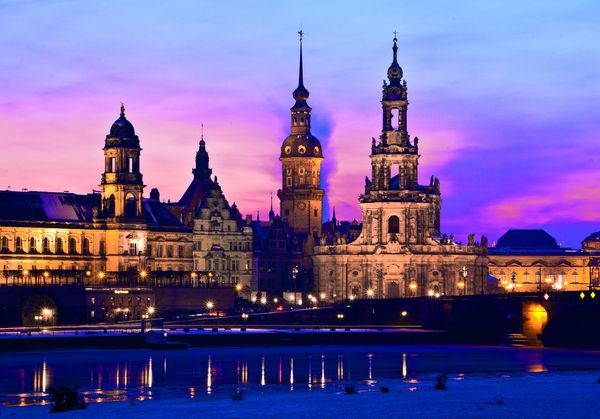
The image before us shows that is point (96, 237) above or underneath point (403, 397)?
above

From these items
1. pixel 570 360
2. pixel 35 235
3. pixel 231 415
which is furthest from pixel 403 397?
pixel 35 235

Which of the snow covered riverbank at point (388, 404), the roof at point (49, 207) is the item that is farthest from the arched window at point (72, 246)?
the snow covered riverbank at point (388, 404)

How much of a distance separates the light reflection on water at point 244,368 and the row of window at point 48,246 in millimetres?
56597

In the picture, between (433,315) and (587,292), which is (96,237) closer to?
(433,315)

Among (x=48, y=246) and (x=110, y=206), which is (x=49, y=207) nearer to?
(x=48, y=246)

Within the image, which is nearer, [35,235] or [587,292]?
[587,292]

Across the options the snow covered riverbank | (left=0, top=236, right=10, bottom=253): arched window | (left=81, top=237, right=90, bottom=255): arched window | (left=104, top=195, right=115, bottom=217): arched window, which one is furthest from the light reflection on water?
(left=81, top=237, right=90, bottom=255): arched window

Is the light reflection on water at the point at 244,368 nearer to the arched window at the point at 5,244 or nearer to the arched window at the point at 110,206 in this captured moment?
the arched window at the point at 5,244

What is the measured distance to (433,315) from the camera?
574 feet

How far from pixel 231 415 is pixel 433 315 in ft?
333

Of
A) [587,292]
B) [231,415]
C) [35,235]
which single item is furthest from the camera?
[35,235]

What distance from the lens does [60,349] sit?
13438cm

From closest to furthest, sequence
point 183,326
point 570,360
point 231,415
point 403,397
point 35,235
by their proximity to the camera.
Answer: point 231,415
point 403,397
point 570,360
point 183,326
point 35,235

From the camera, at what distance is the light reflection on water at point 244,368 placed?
9487 cm
